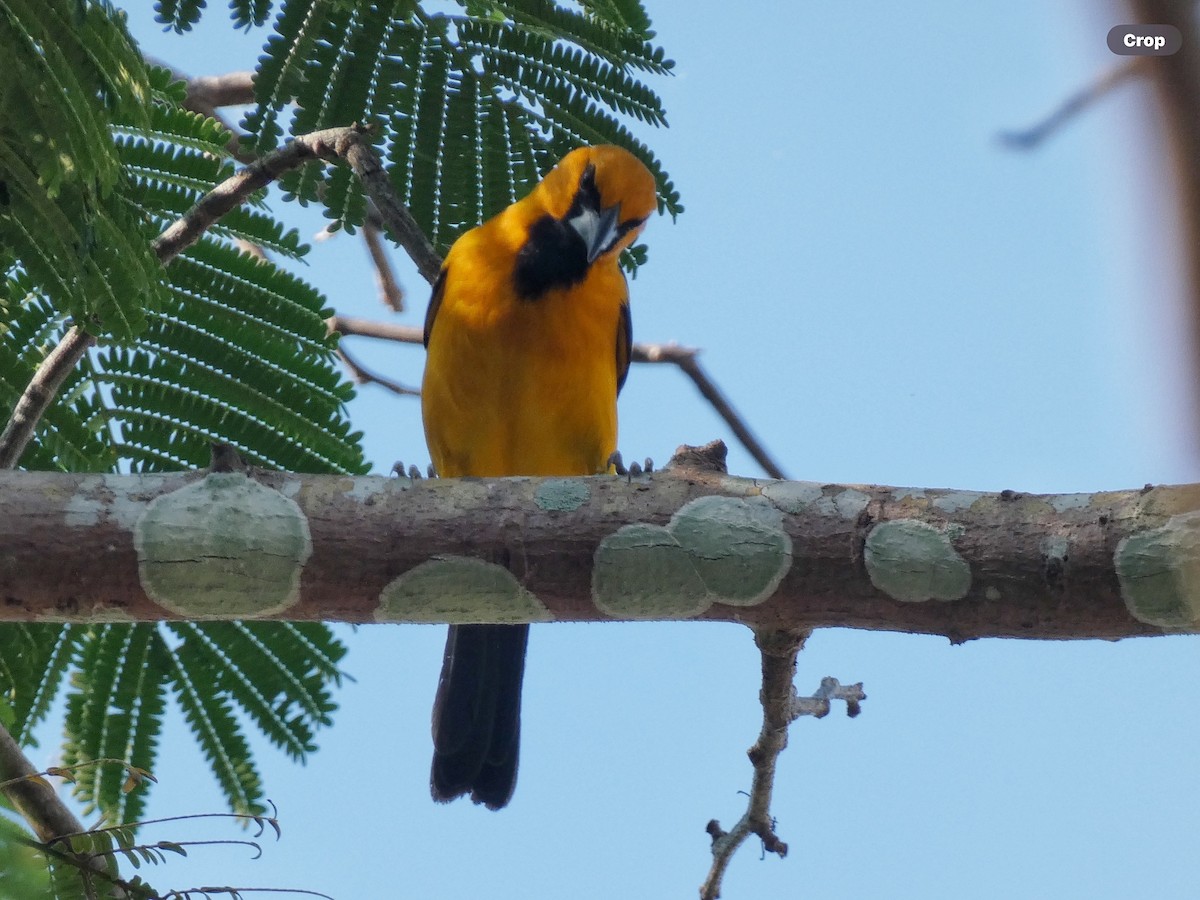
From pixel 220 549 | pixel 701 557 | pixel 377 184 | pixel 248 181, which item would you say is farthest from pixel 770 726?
pixel 248 181

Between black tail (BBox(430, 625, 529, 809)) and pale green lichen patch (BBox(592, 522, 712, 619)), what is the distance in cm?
208

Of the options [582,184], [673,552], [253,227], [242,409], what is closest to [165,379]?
[242,409]

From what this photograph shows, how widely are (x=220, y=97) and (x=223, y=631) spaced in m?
3.23

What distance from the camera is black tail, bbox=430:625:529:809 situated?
4477mm

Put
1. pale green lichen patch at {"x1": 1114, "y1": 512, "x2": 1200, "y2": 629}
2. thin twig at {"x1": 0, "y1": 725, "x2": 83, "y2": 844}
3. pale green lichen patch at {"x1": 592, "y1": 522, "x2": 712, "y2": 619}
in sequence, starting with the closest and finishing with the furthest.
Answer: pale green lichen patch at {"x1": 1114, "y1": 512, "x2": 1200, "y2": 629} → pale green lichen patch at {"x1": 592, "y1": 522, "x2": 712, "y2": 619} → thin twig at {"x1": 0, "y1": 725, "x2": 83, "y2": 844}

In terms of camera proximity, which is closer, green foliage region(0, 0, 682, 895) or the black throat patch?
green foliage region(0, 0, 682, 895)

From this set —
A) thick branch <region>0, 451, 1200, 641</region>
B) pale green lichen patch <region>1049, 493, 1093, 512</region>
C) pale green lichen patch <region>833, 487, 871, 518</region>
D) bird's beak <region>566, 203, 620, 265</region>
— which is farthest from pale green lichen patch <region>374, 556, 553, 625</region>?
bird's beak <region>566, 203, 620, 265</region>

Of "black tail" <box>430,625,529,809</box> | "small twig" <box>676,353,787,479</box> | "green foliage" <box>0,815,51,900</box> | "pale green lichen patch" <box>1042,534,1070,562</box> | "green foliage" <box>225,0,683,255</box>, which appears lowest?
"green foliage" <box>0,815,51,900</box>

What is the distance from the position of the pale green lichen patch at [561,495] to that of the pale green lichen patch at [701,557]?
0.10m

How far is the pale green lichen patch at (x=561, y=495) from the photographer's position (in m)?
2.62

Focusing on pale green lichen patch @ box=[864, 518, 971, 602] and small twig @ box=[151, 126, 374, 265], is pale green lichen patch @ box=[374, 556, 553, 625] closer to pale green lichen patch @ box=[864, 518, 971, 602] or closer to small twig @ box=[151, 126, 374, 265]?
pale green lichen patch @ box=[864, 518, 971, 602]

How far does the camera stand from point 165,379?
4.04 meters

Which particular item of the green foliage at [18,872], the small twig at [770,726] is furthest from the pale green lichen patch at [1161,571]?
the green foliage at [18,872]

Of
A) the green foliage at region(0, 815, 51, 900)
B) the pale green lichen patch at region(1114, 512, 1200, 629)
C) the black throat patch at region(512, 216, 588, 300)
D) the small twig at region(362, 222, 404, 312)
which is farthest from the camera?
the small twig at region(362, 222, 404, 312)
